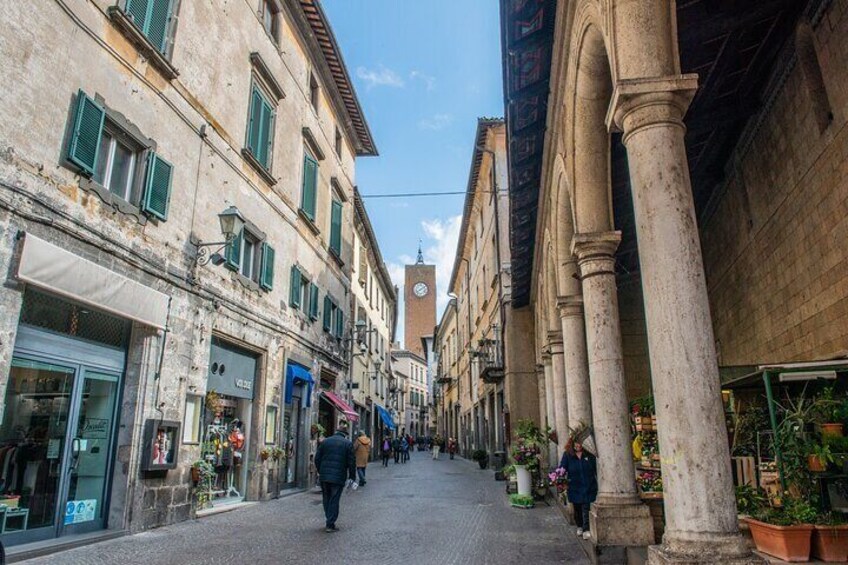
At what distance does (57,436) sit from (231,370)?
4.36 meters

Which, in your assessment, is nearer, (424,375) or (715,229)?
(715,229)

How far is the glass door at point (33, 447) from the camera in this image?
6469 mm

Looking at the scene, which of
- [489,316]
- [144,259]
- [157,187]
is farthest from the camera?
[489,316]

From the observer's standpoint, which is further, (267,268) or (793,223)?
(267,268)

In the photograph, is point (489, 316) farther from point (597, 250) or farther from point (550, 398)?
point (597, 250)

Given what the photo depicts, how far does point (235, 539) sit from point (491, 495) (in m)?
7.49

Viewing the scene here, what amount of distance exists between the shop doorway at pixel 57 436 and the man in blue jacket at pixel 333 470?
2.94 m

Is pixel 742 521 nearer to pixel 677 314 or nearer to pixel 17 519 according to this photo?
pixel 677 314

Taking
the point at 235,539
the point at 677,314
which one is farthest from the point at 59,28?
the point at 677,314

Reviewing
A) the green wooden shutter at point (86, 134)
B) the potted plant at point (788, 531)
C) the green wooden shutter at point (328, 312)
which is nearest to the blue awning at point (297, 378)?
the green wooden shutter at point (328, 312)

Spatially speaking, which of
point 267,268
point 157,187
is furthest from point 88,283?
point 267,268

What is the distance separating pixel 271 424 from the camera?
42.6 ft

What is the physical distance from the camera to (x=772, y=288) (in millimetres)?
10188

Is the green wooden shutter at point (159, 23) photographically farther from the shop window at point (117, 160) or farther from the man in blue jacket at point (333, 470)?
the man in blue jacket at point (333, 470)
